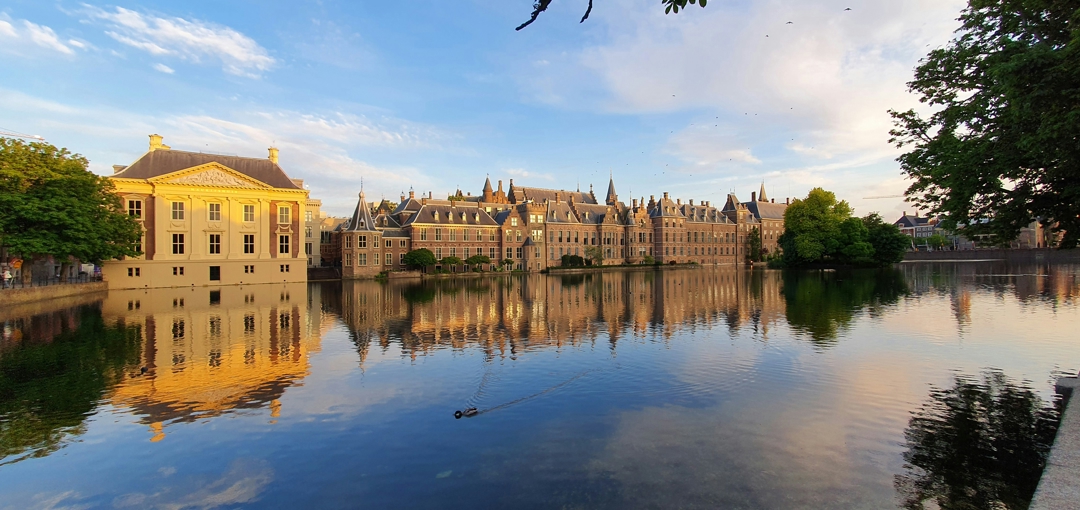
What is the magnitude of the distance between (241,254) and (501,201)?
48621 millimetres

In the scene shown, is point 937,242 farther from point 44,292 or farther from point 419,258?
point 44,292

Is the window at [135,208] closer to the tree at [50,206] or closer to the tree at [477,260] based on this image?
the tree at [50,206]

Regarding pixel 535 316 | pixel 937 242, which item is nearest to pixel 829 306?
pixel 535 316

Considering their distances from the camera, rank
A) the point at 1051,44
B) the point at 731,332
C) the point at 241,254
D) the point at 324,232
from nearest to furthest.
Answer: the point at 1051,44 → the point at 731,332 → the point at 241,254 → the point at 324,232

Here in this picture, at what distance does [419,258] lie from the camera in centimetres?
6494

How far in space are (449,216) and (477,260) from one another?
24.4ft

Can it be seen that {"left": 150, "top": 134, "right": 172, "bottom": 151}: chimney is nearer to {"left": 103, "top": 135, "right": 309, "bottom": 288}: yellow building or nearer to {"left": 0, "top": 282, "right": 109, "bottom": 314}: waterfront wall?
{"left": 103, "top": 135, "right": 309, "bottom": 288}: yellow building

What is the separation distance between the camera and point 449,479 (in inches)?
310

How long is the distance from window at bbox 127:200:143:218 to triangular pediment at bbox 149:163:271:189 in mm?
2417

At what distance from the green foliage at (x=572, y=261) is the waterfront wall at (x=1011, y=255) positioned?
8632cm

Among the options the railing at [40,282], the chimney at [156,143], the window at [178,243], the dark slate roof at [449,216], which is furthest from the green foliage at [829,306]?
the chimney at [156,143]

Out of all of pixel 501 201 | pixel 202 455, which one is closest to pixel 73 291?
pixel 202 455

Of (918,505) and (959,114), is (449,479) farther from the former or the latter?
(959,114)

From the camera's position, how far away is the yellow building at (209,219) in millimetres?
47750
